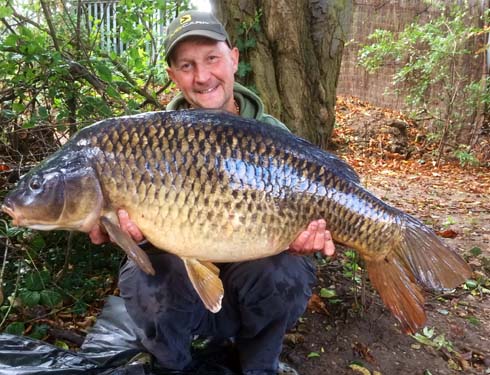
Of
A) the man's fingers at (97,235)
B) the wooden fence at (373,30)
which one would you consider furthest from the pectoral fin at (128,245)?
the wooden fence at (373,30)

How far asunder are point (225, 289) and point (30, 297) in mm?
802

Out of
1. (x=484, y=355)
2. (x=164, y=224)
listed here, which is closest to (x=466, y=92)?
(x=484, y=355)

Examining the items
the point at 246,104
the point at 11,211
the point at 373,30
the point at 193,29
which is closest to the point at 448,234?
the point at 246,104

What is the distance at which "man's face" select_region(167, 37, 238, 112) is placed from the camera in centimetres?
194

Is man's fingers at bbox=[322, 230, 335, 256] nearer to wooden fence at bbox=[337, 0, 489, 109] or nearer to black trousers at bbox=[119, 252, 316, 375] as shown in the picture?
black trousers at bbox=[119, 252, 316, 375]

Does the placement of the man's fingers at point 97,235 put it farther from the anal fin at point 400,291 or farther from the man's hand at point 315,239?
→ the anal fin at point 400,291

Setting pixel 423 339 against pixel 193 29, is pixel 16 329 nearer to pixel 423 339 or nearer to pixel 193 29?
pixel 193 29

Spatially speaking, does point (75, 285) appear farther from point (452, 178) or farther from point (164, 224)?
point (452, 178)

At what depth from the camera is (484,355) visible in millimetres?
2172

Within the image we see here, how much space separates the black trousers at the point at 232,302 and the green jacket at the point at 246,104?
0.62 m

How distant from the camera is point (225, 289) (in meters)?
1.85

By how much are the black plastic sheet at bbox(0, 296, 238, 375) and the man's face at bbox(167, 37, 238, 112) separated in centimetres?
96

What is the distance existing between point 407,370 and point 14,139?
6.85 ft

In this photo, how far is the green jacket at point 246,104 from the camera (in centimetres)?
210
